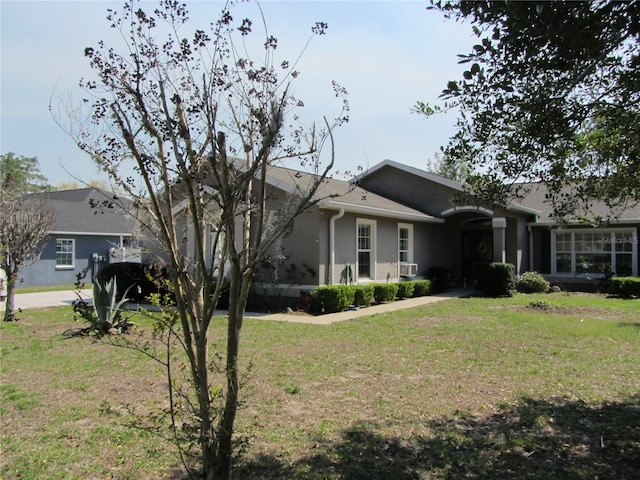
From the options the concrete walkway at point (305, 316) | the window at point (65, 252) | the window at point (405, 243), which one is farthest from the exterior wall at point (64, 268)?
the window at point (405, 243)

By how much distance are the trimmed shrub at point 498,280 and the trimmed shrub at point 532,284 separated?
133 centimetres

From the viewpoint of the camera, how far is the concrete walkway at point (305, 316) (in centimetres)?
1193

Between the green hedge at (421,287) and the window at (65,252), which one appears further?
the window at (65,252)

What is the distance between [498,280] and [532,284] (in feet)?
6.94

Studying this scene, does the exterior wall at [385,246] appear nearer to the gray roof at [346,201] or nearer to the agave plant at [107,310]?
the gray roof at [346,201]

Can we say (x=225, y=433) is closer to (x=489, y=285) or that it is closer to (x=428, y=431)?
(x=428, y=431)

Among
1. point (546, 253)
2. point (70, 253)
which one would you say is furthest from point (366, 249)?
point (70, 253)

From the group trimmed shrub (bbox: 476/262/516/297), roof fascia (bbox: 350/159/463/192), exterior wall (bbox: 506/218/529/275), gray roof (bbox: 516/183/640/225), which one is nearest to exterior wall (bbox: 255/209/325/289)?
roof fascia (bbox: 350/159/463/192)

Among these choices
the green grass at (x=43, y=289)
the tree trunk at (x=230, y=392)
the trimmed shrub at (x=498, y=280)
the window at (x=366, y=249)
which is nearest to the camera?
the tree trunk at (x=230, y=392)

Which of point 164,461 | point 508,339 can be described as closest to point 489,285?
point 508,339

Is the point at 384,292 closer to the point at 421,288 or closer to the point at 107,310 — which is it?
the point at 421,288

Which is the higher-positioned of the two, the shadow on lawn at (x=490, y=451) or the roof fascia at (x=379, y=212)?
the roof fascia at (x=379, y=212)

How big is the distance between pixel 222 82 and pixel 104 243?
23.9 meters

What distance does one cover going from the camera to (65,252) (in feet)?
76.0
